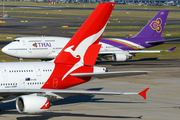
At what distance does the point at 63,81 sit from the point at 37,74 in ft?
7.67

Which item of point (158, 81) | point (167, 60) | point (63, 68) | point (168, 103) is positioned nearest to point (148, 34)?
point (167, 60)

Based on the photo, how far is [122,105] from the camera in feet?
106

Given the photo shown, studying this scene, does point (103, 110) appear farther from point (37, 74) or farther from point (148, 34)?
point (148, 34)

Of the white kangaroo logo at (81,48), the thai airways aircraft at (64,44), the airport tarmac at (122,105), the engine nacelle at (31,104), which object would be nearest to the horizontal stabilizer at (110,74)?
the white kangaroo logo at (81,48)

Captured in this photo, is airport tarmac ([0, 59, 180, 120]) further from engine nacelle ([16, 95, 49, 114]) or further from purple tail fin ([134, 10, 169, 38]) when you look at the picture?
purple tail fin ([134, 10, 169, 38])

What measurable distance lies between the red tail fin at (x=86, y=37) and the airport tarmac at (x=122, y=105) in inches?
172

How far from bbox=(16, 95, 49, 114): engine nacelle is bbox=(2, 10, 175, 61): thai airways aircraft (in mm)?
31710

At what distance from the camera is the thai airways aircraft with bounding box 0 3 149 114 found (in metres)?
26.5

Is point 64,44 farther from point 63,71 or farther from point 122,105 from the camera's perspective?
point 63,71

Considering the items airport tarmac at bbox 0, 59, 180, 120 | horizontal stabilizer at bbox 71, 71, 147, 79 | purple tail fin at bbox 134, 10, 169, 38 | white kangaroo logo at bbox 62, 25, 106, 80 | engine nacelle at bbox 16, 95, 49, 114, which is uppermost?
purple tail fin at bbox 134, 10, 169, 38

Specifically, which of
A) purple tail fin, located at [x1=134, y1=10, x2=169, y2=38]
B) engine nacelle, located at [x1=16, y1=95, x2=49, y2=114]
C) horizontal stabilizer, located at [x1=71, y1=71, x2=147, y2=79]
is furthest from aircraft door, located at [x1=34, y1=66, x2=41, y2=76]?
purple tail fin, located at [x1=134, y1=10, x2=169, y2=38]

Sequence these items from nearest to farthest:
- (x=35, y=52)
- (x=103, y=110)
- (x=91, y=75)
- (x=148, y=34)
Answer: (x=91, y=75)
(x=103, y=110)
(x=35, y=52)
(x=148, y=34)

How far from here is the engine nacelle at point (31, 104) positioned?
79.6ft

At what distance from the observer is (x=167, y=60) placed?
209 ft
